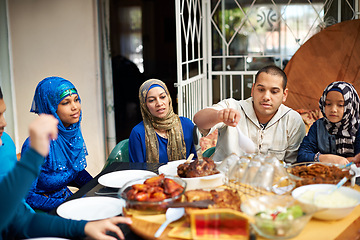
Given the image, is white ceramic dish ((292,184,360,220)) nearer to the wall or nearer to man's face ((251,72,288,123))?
man's face ((251,72,288,123))

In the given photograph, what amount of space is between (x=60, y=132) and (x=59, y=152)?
116mm

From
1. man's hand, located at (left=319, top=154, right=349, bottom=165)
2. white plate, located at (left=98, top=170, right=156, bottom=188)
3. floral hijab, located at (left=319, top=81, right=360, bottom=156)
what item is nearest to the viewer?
white plate, located at (left=98, top=170, right=156, bottom=188)

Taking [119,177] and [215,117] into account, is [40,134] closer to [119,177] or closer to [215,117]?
[119,177]

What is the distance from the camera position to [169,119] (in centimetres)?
253

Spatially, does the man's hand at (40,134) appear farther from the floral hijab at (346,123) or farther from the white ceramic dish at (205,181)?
the floral hijab at (346,123)

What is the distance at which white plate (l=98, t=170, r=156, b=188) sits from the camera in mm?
1763

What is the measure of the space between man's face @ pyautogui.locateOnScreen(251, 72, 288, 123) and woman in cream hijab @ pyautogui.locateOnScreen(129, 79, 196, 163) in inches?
21.5

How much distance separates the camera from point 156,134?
2547mm

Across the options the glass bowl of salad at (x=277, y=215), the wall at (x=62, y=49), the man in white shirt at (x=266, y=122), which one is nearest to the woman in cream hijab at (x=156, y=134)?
the man in white shirt at (x=266, y=122)

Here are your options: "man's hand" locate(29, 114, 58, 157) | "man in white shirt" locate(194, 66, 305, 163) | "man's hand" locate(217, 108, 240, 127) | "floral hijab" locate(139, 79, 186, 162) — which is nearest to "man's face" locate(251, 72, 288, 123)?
"man in white shirt" locate(194, 66, 305, 163)

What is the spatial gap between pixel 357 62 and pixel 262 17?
1130 mm

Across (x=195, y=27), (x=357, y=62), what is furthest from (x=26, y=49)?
(x=357, y=62)

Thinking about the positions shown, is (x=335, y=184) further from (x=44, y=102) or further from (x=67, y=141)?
(x=44, y=102)

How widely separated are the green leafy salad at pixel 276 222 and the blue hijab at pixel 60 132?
1357 mm
